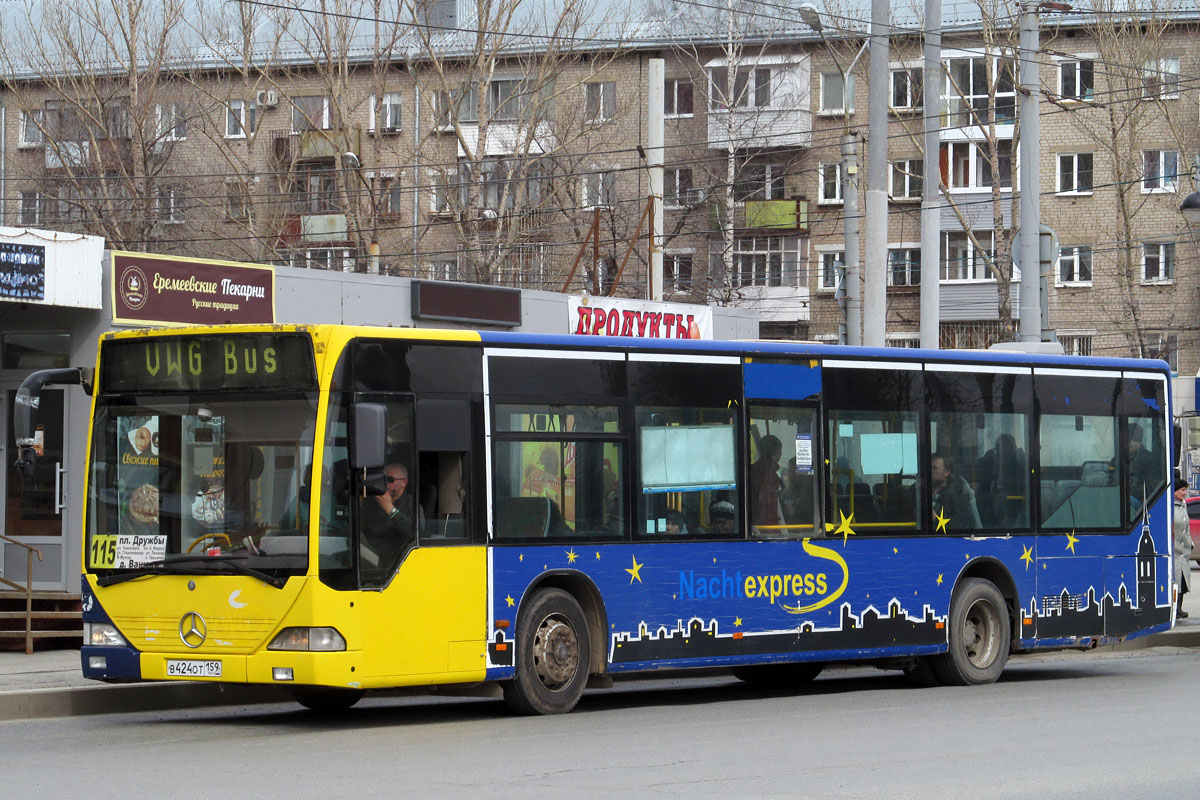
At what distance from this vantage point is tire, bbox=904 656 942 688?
16.0m

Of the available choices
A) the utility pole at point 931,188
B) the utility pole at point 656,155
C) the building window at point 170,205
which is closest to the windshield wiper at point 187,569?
the utility pole at point 931,188

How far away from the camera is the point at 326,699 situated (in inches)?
524

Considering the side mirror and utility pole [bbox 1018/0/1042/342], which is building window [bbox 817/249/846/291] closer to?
utility pole [bbox 1018/0/1042/342]

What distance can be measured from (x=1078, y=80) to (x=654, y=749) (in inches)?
1865

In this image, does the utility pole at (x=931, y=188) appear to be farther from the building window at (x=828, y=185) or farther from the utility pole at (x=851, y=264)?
the building window at (x=828, y=185)

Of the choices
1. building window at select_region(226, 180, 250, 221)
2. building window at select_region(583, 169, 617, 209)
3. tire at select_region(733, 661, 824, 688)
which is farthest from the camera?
building window at select_region(583, 169, 617, 209)

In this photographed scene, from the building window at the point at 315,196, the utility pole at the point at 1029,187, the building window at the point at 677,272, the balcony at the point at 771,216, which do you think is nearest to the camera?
the utility pole at the point at 1029,187

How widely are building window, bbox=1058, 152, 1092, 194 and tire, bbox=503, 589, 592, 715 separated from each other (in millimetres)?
44575

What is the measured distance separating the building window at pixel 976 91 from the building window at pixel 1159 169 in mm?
4140

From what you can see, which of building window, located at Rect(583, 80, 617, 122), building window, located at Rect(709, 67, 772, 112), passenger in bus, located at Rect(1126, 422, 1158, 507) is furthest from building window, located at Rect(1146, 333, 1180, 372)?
passenger in bus, located at Rect(1126, 422, 1158, 507)

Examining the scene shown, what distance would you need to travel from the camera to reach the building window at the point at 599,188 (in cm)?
5125

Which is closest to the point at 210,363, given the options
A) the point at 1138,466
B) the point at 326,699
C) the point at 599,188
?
the point at 326,699

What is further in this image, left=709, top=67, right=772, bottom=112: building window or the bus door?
left=709, top=67, right=772, bottom=112: building window

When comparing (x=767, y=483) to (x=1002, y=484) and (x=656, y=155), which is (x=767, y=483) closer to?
(x=1002, y=484)
